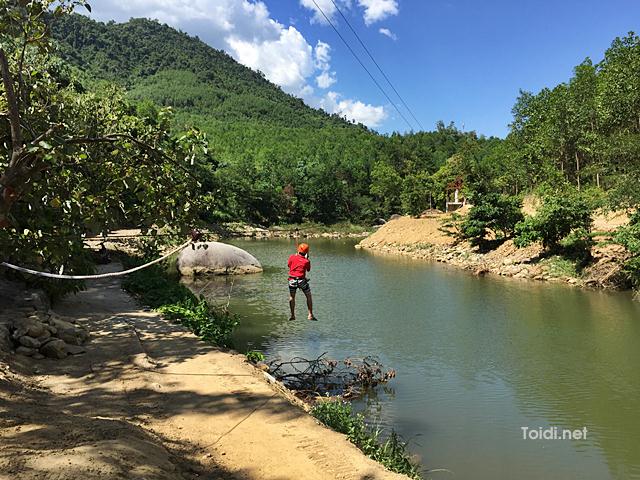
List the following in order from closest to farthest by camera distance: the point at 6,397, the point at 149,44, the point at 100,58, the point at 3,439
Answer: the point at 3,439, the point at 6,397, the point at 100,58, the point at 149,44

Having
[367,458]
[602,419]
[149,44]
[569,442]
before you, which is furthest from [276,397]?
→ [149,44]

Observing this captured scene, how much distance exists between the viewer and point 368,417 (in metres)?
8.34

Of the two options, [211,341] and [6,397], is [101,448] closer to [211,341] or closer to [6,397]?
[6,397]

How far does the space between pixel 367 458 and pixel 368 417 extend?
10.3 ft

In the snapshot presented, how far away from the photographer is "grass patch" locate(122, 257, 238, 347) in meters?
10.7

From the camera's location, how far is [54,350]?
820 centimetres

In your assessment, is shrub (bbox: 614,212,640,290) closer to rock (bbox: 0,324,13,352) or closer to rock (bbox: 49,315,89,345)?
rock (bbox: 49,315,89,345)

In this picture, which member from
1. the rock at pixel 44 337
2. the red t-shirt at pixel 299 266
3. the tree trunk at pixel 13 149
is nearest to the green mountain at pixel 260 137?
the red t-shirt at pixel 299 266

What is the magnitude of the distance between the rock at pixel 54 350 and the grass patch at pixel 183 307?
2570mm

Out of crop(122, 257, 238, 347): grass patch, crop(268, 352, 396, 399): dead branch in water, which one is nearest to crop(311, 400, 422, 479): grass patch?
crop(268, 352, 396, 399): dead branch in water

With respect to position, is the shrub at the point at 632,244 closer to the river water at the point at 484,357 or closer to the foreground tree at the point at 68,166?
the river water at the point at 484,357

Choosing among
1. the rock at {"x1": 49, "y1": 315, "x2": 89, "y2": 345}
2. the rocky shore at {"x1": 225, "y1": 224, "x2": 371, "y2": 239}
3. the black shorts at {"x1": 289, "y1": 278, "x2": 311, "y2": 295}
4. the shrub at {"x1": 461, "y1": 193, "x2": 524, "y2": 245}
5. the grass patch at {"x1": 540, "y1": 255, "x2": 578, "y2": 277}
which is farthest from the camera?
the rocky shore at {"x1": 225, "y1": 224, "x2": 371, "y2": 239}

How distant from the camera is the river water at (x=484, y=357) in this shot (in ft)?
23.7

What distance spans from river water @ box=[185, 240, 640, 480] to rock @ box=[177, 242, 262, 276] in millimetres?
1135
